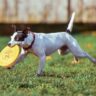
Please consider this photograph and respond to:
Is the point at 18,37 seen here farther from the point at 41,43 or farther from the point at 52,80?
the point at 52,80

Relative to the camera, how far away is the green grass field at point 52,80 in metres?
7.50

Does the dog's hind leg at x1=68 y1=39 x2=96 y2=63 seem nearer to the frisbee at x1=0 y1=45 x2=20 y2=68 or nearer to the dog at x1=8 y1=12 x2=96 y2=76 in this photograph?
the dog at x1=8 y1=12 x2=96 y2=76

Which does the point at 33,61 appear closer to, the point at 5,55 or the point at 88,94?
the point at 5,55

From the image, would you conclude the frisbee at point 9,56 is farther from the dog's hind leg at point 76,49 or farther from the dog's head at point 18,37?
the dog's hind leg at point 76,49

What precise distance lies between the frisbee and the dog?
5.0 inches

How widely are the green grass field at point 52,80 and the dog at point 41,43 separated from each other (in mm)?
285

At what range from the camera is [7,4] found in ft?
48.9

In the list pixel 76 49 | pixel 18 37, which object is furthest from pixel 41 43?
pixel 76 49

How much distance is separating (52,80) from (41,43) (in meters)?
0.81

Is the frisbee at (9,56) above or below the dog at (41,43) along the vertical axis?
below

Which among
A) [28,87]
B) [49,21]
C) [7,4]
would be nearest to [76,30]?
[49,21]

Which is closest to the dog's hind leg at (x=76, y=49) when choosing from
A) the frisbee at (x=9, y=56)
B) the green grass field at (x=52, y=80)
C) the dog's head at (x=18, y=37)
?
the green grass field at (x=52, y=80)

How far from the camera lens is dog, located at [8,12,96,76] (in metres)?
8.60

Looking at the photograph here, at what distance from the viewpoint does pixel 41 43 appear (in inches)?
351
